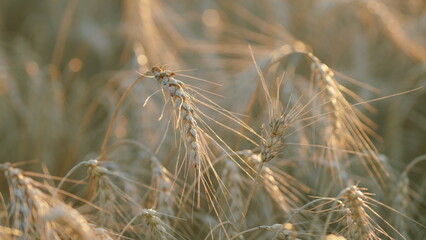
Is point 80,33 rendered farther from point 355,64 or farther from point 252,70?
point 355,64

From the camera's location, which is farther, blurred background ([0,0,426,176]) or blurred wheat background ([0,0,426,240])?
blurred background ([0,0,426,176])

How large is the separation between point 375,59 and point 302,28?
1.28ft

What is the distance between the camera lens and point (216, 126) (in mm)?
1664

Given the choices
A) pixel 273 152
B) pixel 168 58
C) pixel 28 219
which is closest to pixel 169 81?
pixel 273 152

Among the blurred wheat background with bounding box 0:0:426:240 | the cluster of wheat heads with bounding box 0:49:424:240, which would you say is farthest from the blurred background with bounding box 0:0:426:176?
the cluster of wheat heads with bounding box 0:49:424:240

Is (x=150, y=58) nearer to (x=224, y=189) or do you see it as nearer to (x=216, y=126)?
(x=216, y=126)

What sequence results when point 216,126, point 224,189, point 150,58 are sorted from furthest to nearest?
point 150,58, point 216,126, point 224,189

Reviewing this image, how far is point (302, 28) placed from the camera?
2346 mm

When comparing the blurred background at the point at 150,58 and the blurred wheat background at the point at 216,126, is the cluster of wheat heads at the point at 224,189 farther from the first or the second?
the blurred background at the point at 150,58

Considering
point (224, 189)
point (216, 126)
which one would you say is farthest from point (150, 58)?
point (224, 189)

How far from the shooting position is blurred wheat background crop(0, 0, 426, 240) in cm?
96

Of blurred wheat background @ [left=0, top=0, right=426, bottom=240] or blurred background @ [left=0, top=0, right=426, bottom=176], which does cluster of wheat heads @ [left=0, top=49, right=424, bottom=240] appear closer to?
blurred wheat background @ [left=0, top=0, right=426, bottom=240]

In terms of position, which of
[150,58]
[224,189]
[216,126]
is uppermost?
[150,58]

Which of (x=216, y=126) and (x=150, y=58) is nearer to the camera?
(x=216, y=126)
